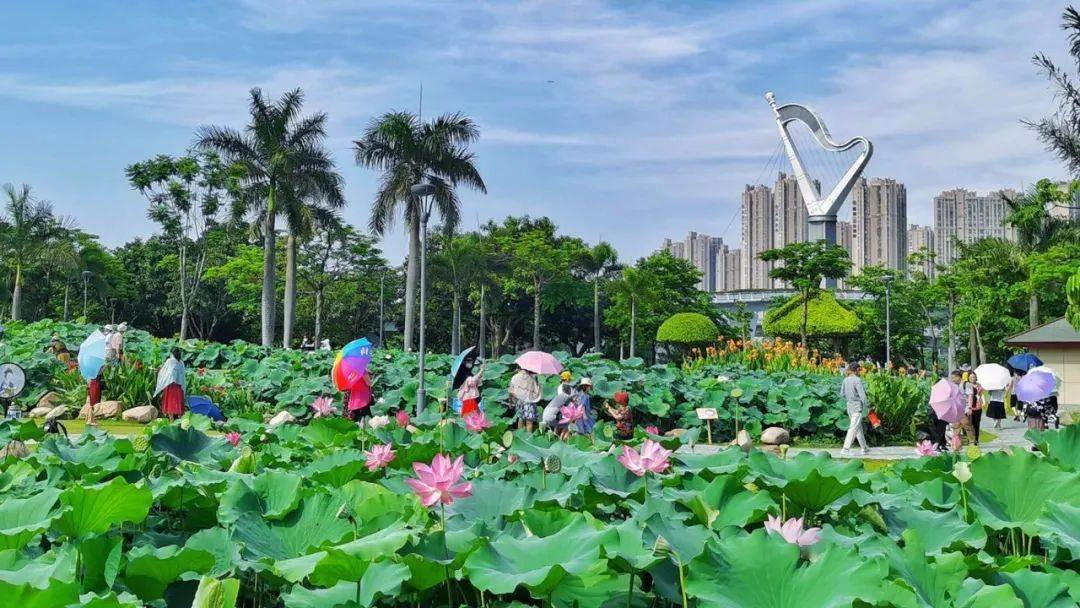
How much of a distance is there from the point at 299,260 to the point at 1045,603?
44904 millimetres

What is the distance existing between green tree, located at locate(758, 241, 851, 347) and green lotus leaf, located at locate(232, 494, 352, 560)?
32.7m

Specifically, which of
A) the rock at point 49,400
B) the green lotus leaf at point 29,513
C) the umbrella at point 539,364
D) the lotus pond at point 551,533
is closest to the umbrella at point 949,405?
the lotus pond at point 551,533

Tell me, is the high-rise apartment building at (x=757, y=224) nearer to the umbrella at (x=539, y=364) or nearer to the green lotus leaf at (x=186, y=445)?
the umbrella at (x=539, y=364)

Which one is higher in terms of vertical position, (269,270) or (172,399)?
(269,270)

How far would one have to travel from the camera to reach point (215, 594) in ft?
5.94

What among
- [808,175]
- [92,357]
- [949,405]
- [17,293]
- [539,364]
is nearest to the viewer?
[949,405]

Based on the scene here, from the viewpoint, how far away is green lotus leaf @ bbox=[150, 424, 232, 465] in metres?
4.29

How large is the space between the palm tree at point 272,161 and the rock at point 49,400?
13.2m

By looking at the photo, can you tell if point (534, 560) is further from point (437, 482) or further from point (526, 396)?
point (526, 396)

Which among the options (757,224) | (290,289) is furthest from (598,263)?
(757,224)

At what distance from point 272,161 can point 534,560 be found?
29.9 meters

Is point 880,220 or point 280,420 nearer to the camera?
point 280,420

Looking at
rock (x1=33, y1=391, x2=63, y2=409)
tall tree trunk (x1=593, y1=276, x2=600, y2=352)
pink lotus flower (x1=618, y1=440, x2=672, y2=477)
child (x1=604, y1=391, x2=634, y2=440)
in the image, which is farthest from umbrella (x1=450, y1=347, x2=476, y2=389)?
tall tree trunk (x1=593, y1=276, x2=600, y2=352)

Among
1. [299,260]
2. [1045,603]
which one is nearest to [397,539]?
[1045,603]
